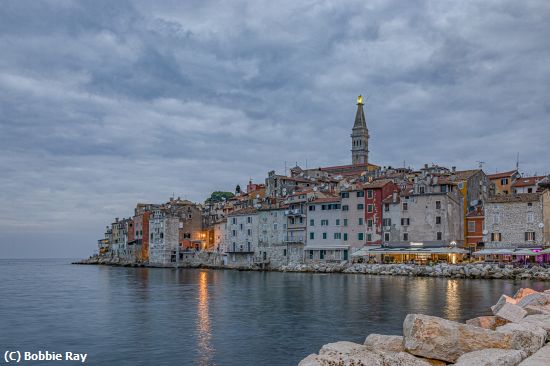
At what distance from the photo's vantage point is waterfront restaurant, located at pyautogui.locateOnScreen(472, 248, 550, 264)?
2372 inches

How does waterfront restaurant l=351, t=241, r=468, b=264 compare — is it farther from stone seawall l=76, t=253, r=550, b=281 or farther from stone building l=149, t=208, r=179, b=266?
stone building l=149, t=208, r=179, b=266

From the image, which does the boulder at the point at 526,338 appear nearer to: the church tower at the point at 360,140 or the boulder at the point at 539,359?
the boulder at the point at 539,359

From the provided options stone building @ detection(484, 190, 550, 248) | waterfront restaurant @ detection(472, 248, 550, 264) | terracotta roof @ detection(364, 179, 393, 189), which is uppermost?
terracotta roof @ detection(364, 179, 393, 189)

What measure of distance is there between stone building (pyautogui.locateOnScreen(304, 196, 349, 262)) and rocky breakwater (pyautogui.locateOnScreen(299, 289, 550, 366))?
2447 inches

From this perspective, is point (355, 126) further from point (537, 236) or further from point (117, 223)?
Answer: point (537, 236)

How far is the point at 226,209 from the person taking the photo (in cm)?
10281

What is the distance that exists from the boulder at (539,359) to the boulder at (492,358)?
31 cm

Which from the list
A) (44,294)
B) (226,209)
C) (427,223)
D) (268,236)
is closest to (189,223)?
(226,209)

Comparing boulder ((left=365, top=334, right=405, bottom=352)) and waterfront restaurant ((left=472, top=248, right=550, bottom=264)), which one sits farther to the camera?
waterfront restaurant ((left=472, top=248, right=550, bottom=264))

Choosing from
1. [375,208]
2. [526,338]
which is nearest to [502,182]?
[375,208]

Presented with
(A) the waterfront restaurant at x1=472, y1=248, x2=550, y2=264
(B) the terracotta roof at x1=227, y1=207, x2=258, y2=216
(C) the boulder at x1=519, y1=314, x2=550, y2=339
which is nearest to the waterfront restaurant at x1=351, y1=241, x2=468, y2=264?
(A) the waterfront restaurant at x1=472, y1=248, x2=550, y2=264

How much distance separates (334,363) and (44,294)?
41.9 meters

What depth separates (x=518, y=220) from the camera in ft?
210

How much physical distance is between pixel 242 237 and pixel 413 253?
29.7 metres
